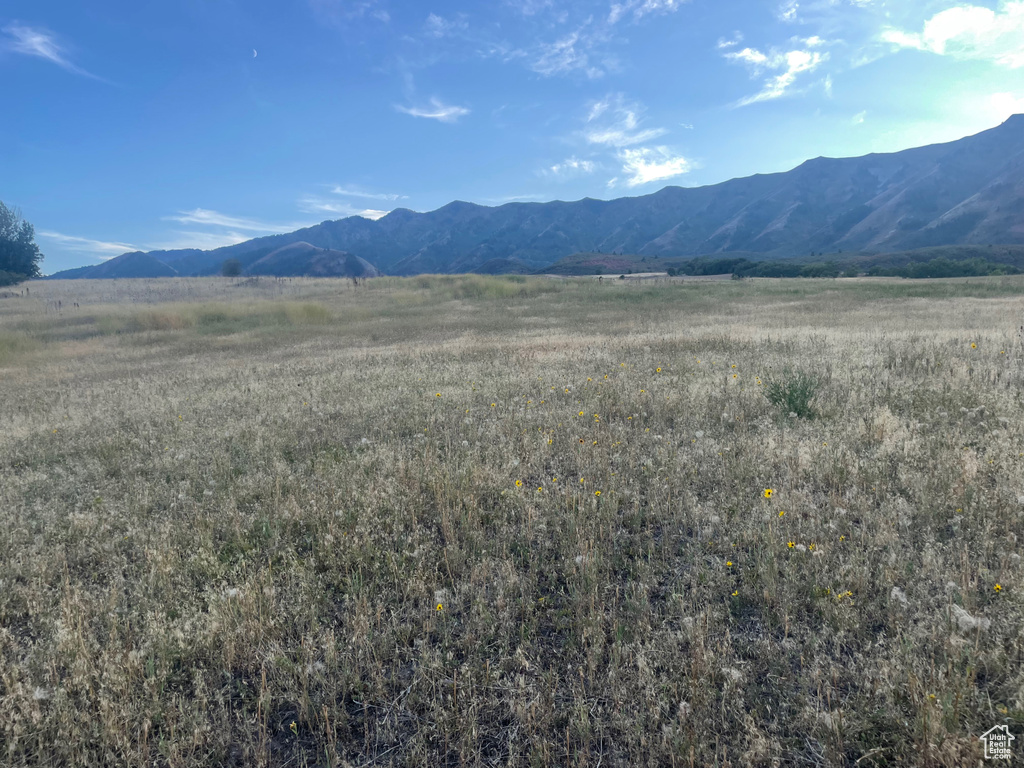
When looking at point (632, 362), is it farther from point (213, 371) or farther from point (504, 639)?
point (213, 371)

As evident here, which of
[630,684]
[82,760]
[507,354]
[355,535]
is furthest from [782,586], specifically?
[507,354]

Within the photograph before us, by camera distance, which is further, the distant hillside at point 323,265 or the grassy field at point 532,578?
the distant hillside at point 323,265

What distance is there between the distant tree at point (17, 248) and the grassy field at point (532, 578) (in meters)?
94.2

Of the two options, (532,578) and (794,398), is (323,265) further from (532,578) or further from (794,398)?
(532,578)

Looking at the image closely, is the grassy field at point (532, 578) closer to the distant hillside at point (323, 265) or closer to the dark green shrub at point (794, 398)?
the dark green shrub at point (794, 398)

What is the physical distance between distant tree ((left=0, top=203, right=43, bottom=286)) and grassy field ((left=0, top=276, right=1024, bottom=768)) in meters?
94.2

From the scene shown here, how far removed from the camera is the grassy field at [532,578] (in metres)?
2.51

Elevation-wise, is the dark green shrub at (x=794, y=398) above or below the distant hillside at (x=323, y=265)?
below

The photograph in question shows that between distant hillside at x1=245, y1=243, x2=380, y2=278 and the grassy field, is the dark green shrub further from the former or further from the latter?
distant hillside at x1=245, y1=243, x2=380, y2=278

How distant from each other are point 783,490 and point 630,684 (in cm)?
274

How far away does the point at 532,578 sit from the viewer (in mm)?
3658

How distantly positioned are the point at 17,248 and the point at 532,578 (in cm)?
10595

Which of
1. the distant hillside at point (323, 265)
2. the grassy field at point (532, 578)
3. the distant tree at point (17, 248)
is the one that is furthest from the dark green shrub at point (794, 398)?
the distant hillside at point (323, 265)

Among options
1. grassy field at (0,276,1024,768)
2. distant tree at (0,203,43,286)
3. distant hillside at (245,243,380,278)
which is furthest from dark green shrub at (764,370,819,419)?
distant hillside at (245,243,380,278)
